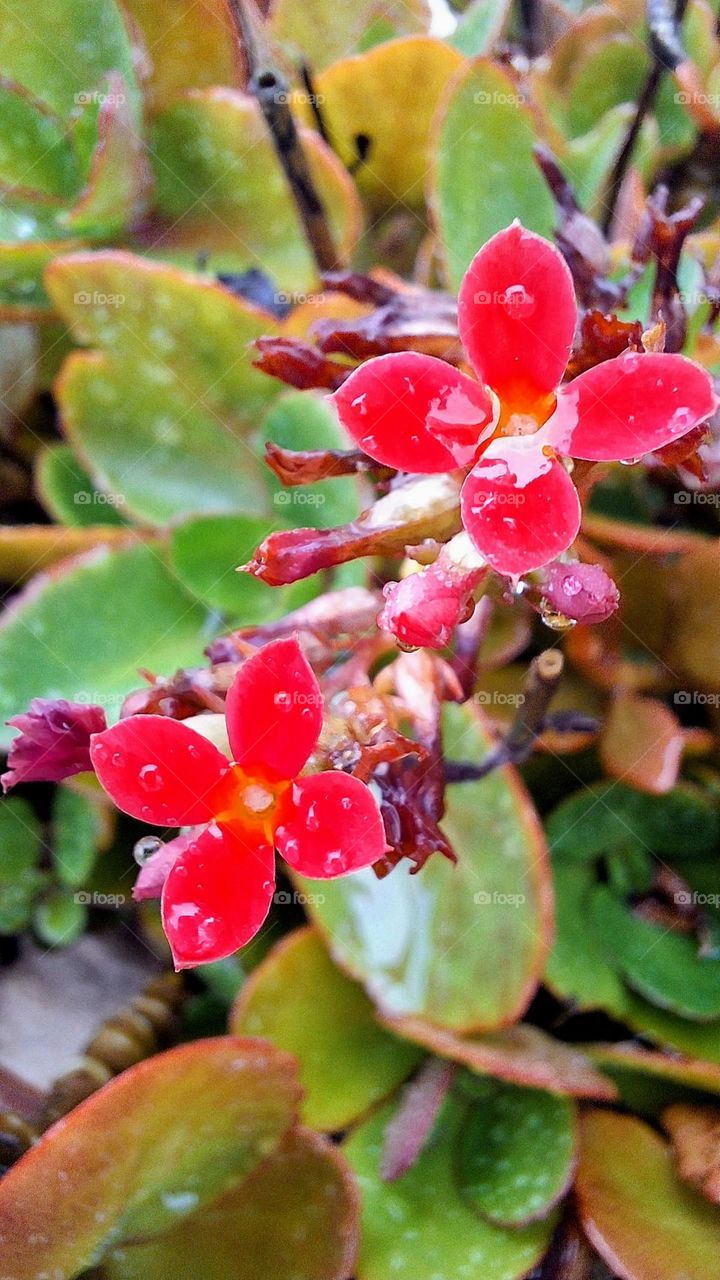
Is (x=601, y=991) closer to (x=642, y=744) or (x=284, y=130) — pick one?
(x=642, y=744)

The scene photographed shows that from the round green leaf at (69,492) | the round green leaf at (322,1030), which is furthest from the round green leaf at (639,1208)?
the round green leaf at (69,492)

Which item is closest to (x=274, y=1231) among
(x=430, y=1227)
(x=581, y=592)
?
(x=430, y=1227)

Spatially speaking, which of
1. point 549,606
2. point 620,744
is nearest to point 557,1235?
point 620,744

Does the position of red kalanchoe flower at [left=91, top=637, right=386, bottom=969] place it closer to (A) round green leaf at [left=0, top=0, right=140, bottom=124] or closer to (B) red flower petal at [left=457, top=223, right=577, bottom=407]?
(B) red flower petal at [left=457, top=223, right=577, bottom=407]

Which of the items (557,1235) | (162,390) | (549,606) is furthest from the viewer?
(162,390)

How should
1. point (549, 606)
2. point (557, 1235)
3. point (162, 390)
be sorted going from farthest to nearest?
point (162, 390), point (557, 1235), point (549, 606)

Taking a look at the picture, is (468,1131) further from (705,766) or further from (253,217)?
(253,217)
